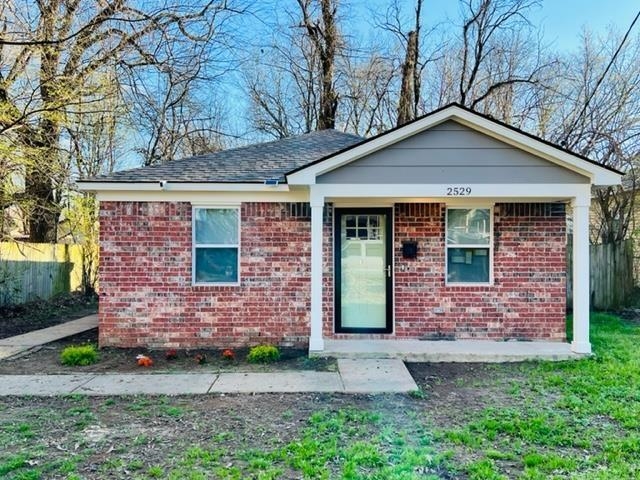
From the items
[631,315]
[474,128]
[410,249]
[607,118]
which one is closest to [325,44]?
[607,118]

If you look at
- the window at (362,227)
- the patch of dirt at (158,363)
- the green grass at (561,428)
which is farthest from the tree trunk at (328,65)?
the green grass at (561,428)

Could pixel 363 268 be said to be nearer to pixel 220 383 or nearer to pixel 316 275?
pixel 316 275

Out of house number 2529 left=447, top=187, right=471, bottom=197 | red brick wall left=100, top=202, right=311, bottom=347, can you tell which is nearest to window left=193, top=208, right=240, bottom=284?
red brick wall left=100, top=202, right=311, bottom=347

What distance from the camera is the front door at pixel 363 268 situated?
788cm

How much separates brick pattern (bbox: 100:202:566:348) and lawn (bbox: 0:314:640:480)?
6.42 feet

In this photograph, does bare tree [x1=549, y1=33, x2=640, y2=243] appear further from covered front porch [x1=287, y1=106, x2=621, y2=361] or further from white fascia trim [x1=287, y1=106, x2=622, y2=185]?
white fascia trim [x1=287, y1=106, x2=622, y2=185]

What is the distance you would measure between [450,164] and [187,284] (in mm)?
4706

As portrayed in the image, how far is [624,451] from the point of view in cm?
376

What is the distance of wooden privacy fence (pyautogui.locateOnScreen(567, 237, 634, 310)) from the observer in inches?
453

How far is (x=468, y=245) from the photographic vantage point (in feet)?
25.5

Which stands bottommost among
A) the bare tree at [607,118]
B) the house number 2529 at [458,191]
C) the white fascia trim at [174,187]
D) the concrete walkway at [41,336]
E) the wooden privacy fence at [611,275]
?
the concrete walkway at [41,336]

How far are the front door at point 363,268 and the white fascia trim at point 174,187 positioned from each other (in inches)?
55.3

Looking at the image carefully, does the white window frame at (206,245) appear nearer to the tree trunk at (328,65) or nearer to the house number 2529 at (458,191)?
the house number 2529 at (458,191)

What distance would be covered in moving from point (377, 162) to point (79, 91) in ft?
21.6
